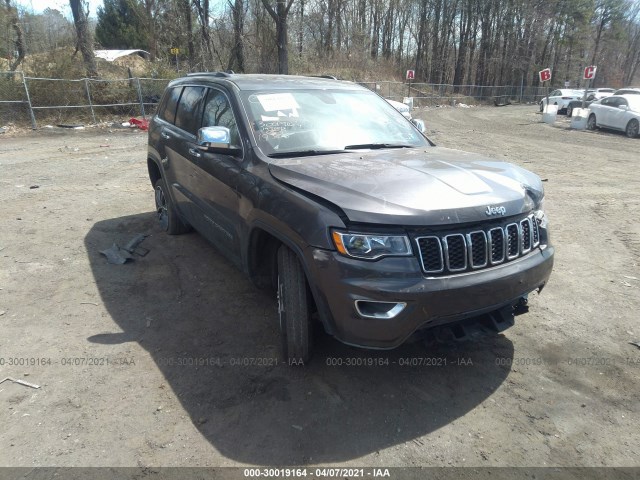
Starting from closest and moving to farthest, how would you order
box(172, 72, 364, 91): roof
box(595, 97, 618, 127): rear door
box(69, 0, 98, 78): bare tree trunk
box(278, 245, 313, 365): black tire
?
box(278, 245, 313, 365): black tire, box(172, 72, 364, 91): roof, box(595, 97, 618, 127): rear door, box(69, 0, 98, 78): bare tree trunk

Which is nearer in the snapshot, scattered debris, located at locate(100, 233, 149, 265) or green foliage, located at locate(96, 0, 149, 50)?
scattered debris, located at locate(100, 233, 149, 265)

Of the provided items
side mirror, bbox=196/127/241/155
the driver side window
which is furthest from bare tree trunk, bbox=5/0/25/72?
side mirror, bbox=196/127/241/155

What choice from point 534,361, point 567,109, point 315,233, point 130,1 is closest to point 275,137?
point 315,233

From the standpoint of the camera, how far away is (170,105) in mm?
5520

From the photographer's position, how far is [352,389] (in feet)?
9.92

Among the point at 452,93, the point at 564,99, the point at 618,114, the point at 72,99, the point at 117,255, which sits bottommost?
the point at 452,93

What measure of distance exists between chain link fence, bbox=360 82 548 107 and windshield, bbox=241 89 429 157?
2851 cm

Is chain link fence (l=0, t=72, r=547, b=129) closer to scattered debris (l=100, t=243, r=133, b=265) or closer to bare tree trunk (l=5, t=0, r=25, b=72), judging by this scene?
bare tree trunk (l=5, t=0, r=25, b=72)

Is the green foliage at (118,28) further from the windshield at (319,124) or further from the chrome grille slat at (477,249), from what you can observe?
the chrome grille slat at (477,249)

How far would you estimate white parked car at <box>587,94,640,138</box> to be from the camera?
1764cm

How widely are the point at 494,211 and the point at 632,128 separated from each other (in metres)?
18.8

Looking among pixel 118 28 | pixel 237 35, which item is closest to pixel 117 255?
pixel 237 35

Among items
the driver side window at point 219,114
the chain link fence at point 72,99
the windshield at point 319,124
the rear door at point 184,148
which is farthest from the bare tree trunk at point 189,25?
the windshield at point 319,124

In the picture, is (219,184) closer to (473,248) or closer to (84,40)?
(473,248)
